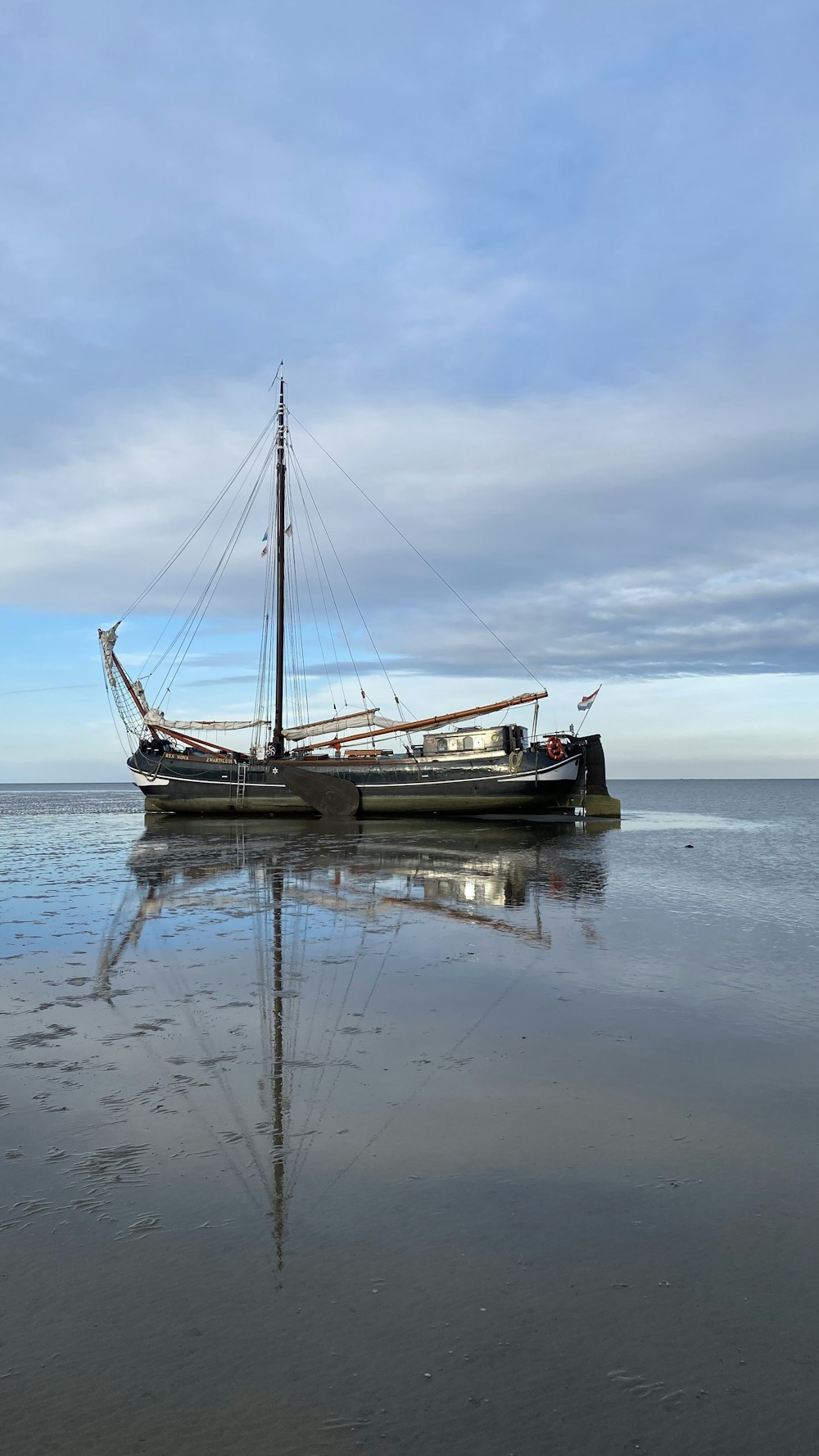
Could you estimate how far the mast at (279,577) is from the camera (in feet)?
159

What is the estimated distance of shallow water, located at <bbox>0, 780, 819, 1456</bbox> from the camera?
10.2 ft

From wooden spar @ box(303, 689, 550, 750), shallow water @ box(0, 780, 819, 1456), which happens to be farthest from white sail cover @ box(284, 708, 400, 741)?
shallow water @ box(0, 780, 819, 1456)

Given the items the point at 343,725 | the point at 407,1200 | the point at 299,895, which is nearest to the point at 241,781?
the point at 343,725

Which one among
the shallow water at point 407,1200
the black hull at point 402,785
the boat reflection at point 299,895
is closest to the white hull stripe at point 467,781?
the black hull at point 402,785

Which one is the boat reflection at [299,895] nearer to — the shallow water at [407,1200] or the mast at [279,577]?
the shallow water at [407,1200]

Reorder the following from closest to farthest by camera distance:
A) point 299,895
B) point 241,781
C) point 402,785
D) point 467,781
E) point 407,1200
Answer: point 407,1200, point 299,895, point 467,781, point 402,785, point 241,781

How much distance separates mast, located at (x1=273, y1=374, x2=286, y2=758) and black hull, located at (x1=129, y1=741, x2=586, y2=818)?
2.03 meters

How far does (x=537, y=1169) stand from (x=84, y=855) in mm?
22929

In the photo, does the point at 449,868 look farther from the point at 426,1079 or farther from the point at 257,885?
the point at 426,1079

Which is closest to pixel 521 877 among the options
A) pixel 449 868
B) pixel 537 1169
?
pixel 449 868

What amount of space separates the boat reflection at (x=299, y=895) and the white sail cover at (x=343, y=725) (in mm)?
11567

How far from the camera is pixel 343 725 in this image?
154ft

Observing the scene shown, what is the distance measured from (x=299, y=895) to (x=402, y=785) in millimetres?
27309

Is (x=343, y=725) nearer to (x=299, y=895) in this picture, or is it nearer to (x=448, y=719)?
(x=448, y=719)
